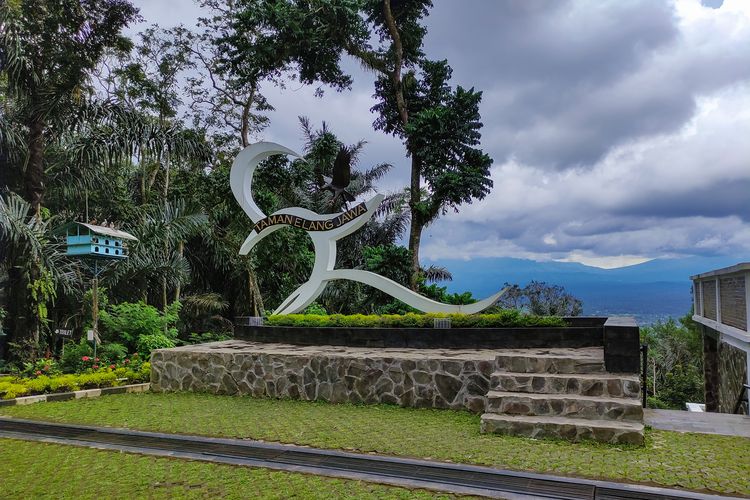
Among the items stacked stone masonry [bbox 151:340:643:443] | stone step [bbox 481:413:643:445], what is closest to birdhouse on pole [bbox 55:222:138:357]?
stacked stone masonry [bbox 151:340:643:443]

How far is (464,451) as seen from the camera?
17.3ft

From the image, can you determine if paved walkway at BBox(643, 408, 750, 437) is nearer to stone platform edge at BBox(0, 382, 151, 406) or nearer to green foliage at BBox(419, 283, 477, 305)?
green foliage at BBox(419, 283, 477, 305)

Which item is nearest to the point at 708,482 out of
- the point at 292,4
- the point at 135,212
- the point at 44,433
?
the point at 44,433

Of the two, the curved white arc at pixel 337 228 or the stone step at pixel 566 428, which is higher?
the curved white arc at pixel 337 228

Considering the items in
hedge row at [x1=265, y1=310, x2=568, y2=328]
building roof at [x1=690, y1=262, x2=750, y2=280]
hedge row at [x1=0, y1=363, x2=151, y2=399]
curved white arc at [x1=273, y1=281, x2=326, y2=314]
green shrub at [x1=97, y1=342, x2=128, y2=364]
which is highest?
building roof at [x1=690, y1=262, x2=750, y2=280]

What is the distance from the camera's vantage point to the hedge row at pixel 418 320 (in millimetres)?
8601

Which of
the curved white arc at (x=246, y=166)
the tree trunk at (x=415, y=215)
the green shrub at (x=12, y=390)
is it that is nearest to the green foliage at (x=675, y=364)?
the tree trunk at (x=415, y=215)

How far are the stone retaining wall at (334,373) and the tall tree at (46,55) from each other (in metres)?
6.60

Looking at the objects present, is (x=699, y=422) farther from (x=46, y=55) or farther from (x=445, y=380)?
(x=46, y=55)

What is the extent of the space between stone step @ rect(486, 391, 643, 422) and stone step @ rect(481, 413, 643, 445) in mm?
104

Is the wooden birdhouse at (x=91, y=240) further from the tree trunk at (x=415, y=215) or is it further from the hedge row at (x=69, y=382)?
the tree trunk at (x=415, y=215)

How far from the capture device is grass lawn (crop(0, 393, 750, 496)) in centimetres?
465

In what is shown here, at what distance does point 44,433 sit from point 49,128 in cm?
975

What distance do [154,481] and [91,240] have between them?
713 cm
